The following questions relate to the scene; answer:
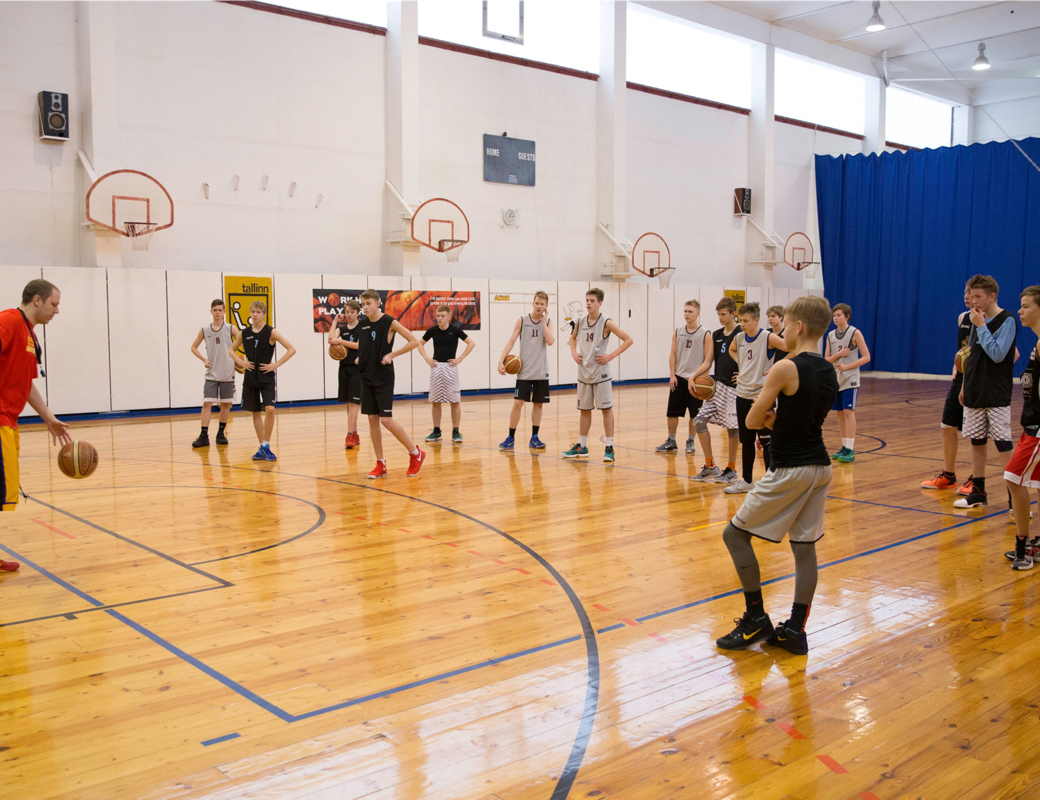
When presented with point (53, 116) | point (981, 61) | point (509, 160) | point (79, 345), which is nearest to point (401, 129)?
point (509, 160)

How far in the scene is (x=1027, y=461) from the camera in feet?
15.4

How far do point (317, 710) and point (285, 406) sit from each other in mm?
11216

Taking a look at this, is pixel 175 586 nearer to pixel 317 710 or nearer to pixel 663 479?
pixel 317 710

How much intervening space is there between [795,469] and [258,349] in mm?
6690

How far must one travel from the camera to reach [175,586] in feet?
14.9

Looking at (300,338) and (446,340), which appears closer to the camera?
(446,340)

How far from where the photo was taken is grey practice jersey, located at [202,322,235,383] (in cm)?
919

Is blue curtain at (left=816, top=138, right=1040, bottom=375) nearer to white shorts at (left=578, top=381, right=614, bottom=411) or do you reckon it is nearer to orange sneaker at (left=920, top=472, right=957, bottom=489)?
orange sneaker at (left=920, top=472, right=957, bottom=489)

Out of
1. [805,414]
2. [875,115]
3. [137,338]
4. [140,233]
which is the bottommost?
[805,414]

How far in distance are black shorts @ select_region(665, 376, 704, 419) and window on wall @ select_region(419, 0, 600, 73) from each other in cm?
1002

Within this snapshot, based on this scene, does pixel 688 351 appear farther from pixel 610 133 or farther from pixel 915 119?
pixel 915 119

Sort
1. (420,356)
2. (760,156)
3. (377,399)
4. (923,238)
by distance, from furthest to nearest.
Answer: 1. (760,156)
2. (923,238)
3. (420,356)
4. (377,399)

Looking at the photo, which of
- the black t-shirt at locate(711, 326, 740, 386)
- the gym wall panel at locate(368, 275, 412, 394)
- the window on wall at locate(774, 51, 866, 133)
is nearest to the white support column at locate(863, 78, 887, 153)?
the window on wall at locate(774, 51, 866, 133)

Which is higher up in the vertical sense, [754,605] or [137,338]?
[137,338]
